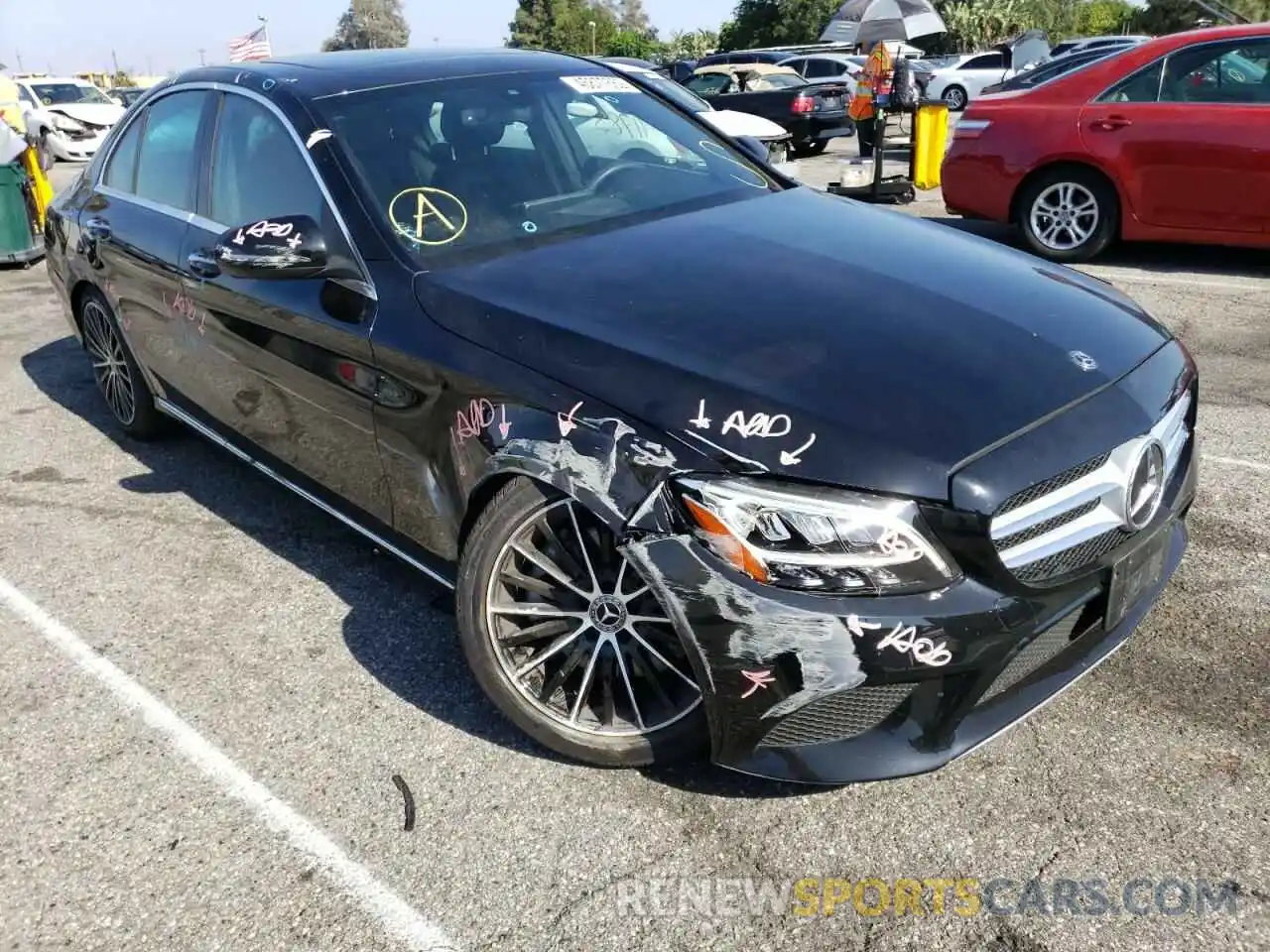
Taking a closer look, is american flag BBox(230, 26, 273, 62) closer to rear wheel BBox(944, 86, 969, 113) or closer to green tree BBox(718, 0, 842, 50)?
rear wheel BBox(944, 86, 969, 113)

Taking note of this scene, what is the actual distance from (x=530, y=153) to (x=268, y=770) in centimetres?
201

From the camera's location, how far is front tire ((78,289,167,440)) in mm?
4699

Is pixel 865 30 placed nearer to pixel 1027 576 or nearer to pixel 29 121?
pixel 29 121

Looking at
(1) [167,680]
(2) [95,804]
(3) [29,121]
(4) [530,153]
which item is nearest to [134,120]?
(4) [530,153]

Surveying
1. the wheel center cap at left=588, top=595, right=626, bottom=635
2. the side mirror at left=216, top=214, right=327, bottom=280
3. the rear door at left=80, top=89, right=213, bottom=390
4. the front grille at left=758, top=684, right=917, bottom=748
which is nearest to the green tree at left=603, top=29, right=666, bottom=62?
the rear door at left=80, top=89, right=213, bottom=390

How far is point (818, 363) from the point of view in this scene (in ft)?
7.80

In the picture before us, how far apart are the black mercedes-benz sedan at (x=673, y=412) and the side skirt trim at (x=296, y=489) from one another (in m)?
0.02

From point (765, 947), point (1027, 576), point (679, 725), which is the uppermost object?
point (1027, 576)

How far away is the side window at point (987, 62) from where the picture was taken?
2397 centimetres

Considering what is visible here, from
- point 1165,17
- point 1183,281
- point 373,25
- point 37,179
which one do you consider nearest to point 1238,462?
point 1183,281

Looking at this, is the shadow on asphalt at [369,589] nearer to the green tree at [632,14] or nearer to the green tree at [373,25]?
the green tree at [373,25]

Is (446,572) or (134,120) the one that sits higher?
(134,120)

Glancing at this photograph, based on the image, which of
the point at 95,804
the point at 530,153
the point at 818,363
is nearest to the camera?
the point at 818,363

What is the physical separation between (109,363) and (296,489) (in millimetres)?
1916
